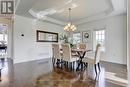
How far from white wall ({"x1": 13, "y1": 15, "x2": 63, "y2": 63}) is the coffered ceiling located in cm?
50

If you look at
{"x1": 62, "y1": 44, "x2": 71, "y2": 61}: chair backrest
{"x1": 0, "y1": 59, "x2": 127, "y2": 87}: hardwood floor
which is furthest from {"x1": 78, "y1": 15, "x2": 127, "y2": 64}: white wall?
{"x1": 62, "y1": 44, "x2": 71, "y2": 61}: chair backrest

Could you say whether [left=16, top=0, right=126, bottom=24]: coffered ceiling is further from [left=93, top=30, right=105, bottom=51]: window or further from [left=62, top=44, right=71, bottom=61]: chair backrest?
[left=62, top=44, right=71, bottom=61]: chair backrest

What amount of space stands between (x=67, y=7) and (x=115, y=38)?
123 inches

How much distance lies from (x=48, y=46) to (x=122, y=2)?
5.30m

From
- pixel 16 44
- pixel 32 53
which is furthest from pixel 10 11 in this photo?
pixel 32 53

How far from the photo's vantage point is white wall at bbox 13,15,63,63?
602 cm

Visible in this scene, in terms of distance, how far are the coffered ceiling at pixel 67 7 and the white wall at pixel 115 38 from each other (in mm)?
464

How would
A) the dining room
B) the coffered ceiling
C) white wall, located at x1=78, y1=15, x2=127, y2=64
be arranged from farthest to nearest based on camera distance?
white wall, located at x1=78, y1=15, x2=127, y2=64 → the dining room → the coffered ceiling

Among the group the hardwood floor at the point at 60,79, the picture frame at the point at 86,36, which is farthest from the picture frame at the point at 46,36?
the hardwood floor at the point at 60,79

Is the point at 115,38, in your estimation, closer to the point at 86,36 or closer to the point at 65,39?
the point at 86,36

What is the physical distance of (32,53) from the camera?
6.85m

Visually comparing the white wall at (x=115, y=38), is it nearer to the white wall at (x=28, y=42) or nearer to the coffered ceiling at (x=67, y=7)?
the coffered ceiling at (x=67, y=7)

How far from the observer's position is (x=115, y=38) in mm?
6242

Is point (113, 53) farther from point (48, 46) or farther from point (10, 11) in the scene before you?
point (10, 11)
